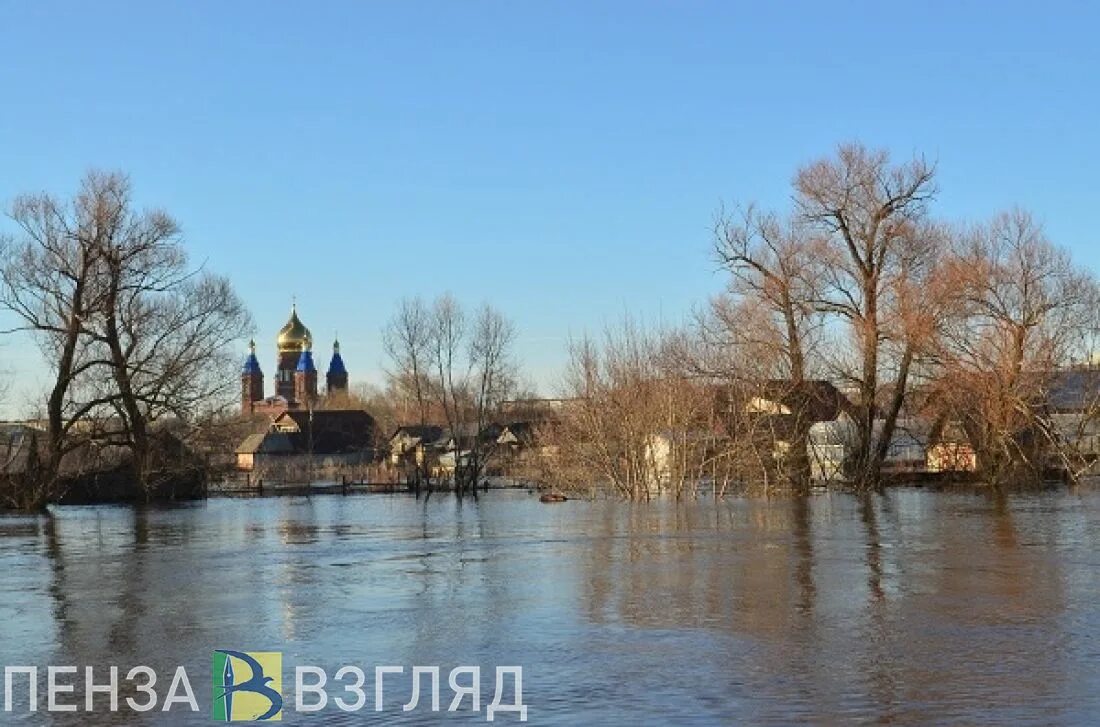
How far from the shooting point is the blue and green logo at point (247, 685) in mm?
10156

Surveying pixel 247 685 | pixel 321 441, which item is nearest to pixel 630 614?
pixel 247 685

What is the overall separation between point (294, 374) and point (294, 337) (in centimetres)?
490

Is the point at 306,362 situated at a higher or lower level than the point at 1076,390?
higher

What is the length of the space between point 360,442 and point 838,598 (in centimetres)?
9797

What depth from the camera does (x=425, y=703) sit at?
10375 millimetres

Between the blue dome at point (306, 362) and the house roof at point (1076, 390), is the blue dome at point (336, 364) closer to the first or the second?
the blue dome at point (306, 362)

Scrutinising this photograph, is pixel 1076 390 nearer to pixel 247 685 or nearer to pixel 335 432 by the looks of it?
pixel 247 685

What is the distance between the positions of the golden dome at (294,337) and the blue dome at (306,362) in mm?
3212

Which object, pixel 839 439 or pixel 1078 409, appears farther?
pixel 1078 409

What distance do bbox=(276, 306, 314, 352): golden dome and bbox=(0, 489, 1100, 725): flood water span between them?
12446cm

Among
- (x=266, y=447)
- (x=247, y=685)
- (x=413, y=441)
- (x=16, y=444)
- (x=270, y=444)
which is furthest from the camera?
(x=270, y=444)

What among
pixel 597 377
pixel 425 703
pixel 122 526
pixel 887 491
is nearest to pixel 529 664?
pixel 425 703

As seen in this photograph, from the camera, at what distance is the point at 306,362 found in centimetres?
14675

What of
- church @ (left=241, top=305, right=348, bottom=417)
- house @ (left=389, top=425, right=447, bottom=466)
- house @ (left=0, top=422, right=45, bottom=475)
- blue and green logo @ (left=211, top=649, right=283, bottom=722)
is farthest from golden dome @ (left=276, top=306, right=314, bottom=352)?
blue and green logo @ (left=211, top=649, right=283, bottom=722)
